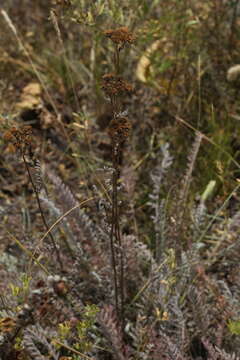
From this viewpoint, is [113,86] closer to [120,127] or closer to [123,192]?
→ [120,127]

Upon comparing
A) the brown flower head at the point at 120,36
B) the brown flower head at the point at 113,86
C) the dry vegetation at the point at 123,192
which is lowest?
the dry vegetation at the point at 123,192

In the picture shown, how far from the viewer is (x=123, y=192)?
184cm

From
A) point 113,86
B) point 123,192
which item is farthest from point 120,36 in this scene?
point 123,192

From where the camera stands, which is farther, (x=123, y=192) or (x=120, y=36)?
(x=123, y=192)

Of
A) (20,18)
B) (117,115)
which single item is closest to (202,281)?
(117,115)

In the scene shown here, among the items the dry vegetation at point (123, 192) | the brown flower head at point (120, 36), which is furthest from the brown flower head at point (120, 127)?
the brown flower head at point (120, 36)

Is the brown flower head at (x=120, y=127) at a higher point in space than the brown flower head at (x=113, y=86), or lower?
lower

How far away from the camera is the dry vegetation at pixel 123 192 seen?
3.79 ft

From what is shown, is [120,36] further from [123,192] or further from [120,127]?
[123,192]

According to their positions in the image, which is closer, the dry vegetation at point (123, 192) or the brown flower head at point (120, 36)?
the brown flower head at point (120, 36)

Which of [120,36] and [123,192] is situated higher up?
[120,36]

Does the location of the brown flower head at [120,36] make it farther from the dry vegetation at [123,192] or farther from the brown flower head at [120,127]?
the brown flower head at [120,127]

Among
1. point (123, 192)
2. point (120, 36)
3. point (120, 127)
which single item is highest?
point (120, 36)

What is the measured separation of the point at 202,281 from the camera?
152 cm
